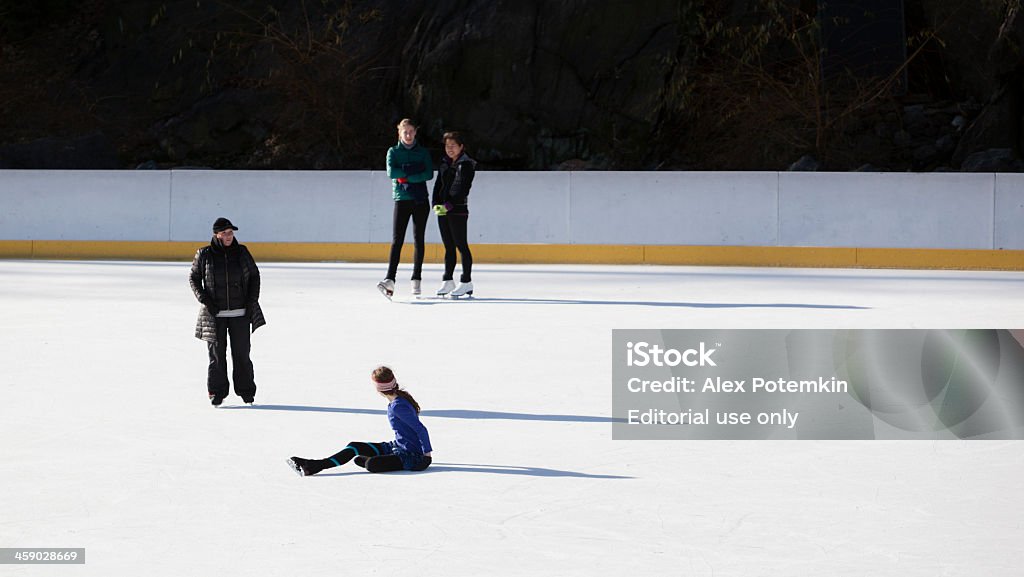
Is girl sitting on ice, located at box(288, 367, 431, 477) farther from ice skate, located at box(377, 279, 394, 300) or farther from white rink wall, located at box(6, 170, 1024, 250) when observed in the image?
white rink wall, located at box(6, 170, 1024, 250)

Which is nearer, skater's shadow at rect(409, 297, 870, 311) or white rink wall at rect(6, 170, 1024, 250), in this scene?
skater's shadow at rect(409, 297, 870, 311)

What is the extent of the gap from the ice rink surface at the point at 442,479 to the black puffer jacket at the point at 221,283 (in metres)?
0.50

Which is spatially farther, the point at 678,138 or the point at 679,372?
the point at 678,138

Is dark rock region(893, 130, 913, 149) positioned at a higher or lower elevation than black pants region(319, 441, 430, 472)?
higher

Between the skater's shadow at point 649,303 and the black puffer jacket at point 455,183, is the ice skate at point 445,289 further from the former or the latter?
the black puffer jacket at point 455,183

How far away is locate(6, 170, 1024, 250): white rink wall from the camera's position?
71.6 ft

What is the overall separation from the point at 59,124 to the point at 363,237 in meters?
13.0

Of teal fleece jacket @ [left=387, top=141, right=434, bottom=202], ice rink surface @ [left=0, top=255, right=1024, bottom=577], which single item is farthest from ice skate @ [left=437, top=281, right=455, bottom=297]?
ice rink surface @ [left=0, top=255, right=1024, bottom=577]

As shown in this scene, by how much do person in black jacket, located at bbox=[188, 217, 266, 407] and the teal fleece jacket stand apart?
22.9ft

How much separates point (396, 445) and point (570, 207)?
16087mm

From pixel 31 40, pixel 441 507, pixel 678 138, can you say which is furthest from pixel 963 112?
pixel 441 507

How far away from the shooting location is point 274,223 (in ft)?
75.8

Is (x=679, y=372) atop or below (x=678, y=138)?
below

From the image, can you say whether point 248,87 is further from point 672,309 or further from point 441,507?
point 441,507
